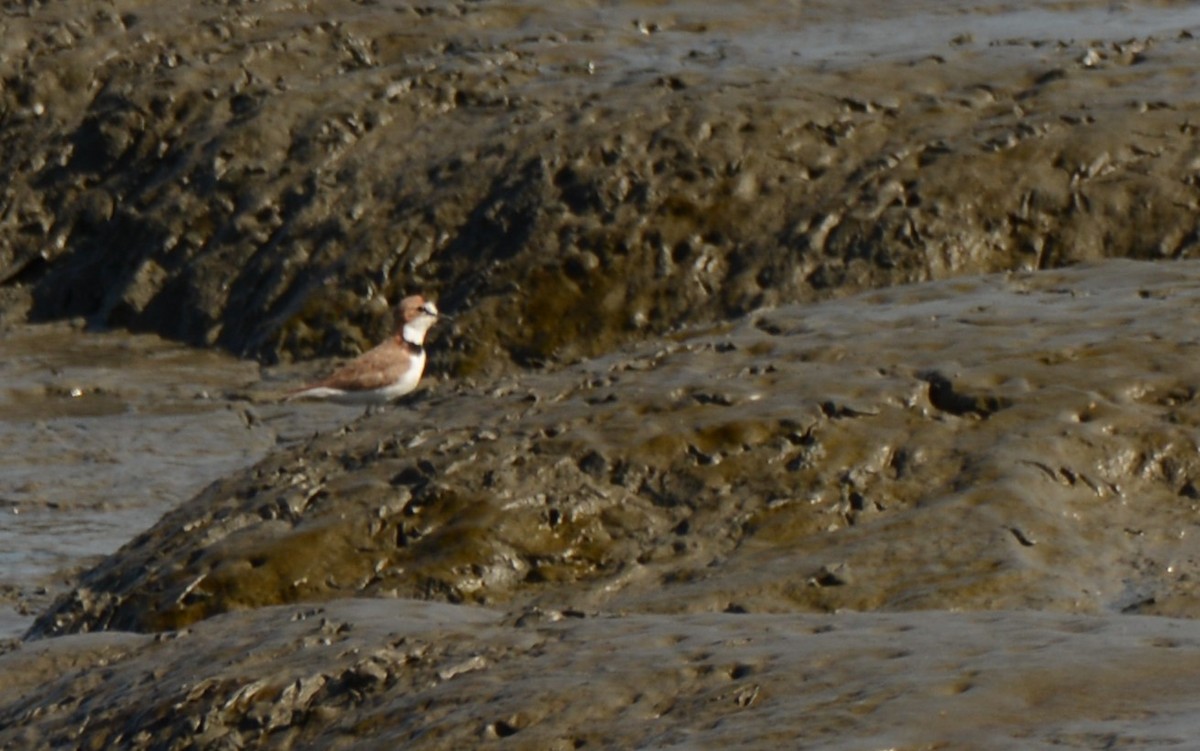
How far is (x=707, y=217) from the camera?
11672mm

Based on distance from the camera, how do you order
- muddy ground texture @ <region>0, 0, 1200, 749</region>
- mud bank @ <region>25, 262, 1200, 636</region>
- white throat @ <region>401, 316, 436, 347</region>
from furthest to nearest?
white throat @ <region>401, 316, 436, 347</region> < mud bank @ <region>25, 262, 1200, 636</region> < muddy ground texture @ <region>0, 0, 1200, 749</region>

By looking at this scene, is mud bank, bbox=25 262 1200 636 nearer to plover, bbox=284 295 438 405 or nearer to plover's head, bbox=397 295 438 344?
plover, bbox=284 295 438 405

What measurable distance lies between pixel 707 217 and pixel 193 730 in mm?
6567

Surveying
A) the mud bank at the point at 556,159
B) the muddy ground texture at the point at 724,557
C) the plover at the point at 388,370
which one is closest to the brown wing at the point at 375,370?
the plover at the point at 388,370

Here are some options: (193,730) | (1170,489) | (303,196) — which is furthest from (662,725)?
(303,196)

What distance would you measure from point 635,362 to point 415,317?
10.3 feet

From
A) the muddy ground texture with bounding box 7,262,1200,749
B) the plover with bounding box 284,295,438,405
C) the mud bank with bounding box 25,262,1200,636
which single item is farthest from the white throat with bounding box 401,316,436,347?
the mud bank with bounding box 25,262,1200,636

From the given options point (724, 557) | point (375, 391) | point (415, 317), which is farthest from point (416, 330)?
point (724, 557)

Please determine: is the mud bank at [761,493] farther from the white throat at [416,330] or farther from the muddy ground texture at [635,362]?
the white throat at [416,330]

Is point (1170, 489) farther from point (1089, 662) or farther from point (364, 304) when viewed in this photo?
point (364, 304)

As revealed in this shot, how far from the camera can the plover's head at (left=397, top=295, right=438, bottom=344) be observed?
11.1 meters

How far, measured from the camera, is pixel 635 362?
322 inches

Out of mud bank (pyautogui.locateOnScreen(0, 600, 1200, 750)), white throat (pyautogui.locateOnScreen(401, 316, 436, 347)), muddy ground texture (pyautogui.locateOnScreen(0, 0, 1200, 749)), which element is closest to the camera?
mud bank (pyautogui.locateOnScreen(0, 600, 1200, 750))

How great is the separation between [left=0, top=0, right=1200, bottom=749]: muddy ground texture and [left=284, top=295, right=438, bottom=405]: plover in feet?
1.57
